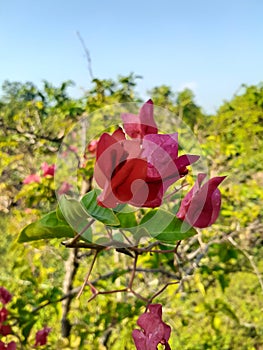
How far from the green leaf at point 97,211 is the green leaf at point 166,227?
6 centimetres

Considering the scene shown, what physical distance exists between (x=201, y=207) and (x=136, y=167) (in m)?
0.10

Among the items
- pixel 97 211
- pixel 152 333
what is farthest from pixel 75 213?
pixel 152 333

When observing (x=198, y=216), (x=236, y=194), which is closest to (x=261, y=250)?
(x=236, y=194)

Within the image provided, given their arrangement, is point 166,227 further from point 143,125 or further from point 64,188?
point 64,188

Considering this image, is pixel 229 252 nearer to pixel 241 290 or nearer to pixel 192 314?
pixel 192 314

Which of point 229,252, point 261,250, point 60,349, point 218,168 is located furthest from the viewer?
point 261,250

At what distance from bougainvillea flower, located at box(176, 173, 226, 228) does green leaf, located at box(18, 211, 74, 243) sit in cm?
10

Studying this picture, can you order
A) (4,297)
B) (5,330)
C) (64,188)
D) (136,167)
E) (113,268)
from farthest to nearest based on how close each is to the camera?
(113,268) < (64,188) < (4,297) < (5,330) < (136,167)

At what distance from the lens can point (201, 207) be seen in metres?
0.42

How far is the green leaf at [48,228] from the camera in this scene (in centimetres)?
40

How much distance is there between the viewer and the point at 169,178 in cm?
38

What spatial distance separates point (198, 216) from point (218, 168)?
2104 millimetres

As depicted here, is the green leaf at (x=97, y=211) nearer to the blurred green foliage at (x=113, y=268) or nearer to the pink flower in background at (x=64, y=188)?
the blurred green foliage at (x=113, y=268)

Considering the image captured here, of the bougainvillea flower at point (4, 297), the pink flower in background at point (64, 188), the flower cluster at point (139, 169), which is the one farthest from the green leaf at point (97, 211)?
the bougainvillea flower at point (4, 297)
